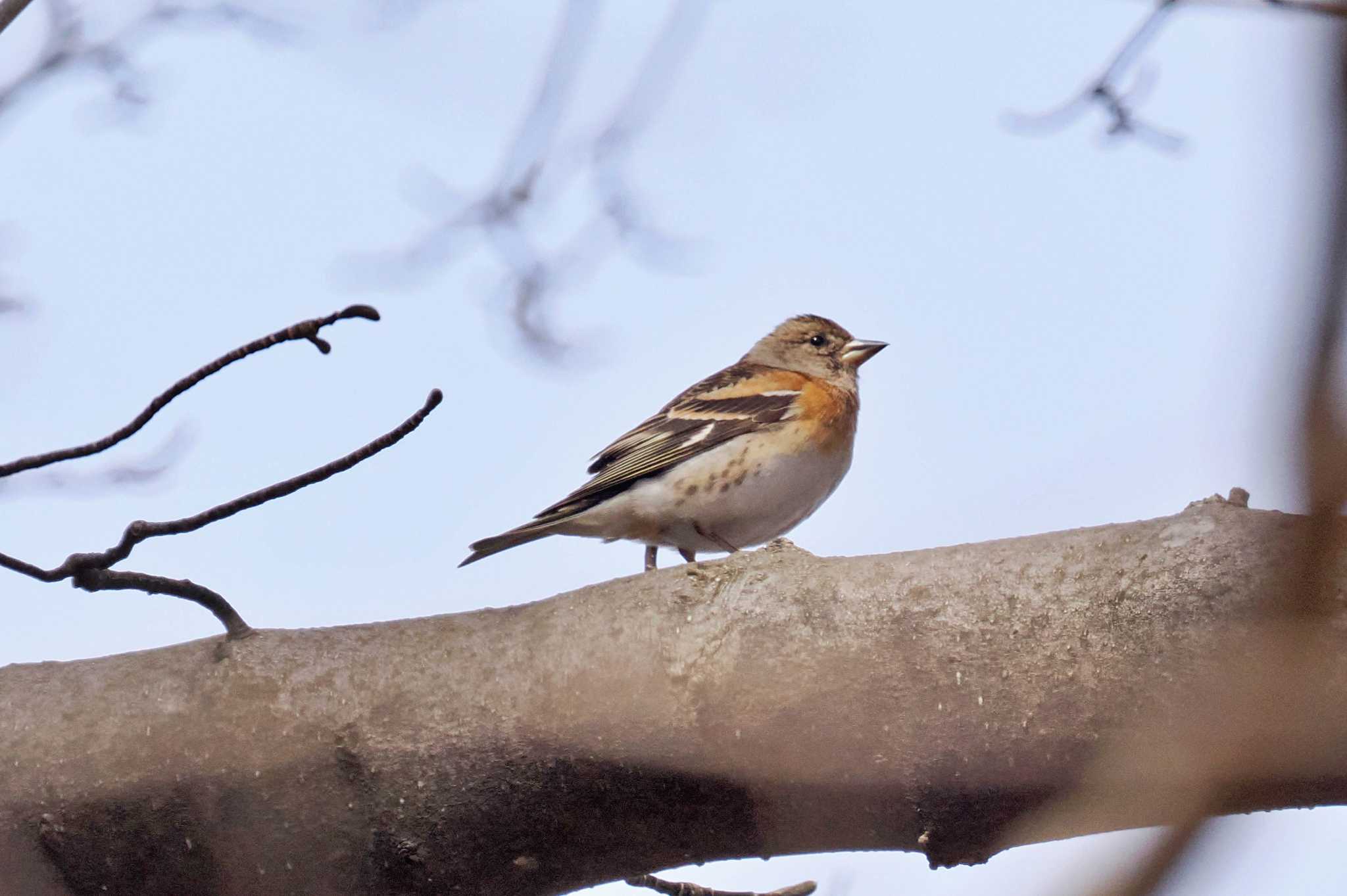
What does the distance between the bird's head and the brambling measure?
0.81m

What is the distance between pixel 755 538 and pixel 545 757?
3867mm

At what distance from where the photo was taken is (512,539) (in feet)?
20.9

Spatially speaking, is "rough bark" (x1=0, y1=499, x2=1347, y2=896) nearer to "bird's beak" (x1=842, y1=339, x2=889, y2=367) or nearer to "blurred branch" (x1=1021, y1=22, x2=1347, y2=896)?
"blurred branch" (x1=1021, y1=22, x2=1347, y2=896)

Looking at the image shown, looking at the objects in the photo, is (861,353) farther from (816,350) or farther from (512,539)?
(512,539)

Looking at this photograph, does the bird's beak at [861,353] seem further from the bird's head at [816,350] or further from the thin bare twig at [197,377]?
the thin bare twig at [197,377]

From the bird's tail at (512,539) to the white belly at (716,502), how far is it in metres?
0.09

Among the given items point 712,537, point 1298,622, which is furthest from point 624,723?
point 712,537

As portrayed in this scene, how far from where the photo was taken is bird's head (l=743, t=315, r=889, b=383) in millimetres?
8445

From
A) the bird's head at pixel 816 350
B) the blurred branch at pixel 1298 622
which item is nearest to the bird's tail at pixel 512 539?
the bird's head at pixel 816 350

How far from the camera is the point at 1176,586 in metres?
2.85

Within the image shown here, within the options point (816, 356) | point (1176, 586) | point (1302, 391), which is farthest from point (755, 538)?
point (1302, 391)

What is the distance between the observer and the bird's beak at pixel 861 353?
8.46 meters

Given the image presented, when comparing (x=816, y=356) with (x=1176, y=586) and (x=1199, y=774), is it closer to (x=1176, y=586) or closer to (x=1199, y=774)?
(x=1176, y=586)

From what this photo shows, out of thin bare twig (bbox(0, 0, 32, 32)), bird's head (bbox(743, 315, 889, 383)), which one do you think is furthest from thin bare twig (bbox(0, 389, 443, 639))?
bird's head (bbox(743, 315, 889, 383))
